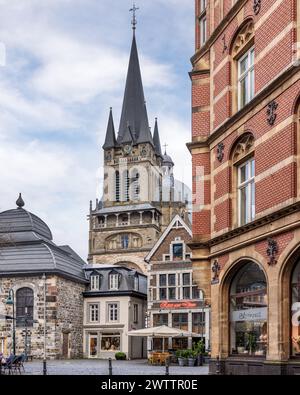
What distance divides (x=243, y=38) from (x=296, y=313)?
7.10 meters

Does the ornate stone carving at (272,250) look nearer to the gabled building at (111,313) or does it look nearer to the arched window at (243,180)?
the arched window at (243,180)

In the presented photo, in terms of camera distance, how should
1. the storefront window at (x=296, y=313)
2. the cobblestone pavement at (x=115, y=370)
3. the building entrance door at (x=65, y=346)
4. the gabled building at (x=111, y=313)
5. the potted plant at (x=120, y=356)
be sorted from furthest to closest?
the gabled building at (x=111, y=313)
the potted plant at (x=120, y=356)
the building entrance door at (x=65, y=346)
the cobblestone pavement at (x=115, y=370)
the storefront window at (x=296, y=313)

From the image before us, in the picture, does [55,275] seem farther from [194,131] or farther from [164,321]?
[194,131]

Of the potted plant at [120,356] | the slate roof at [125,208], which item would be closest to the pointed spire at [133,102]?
the slate roof at [125,208]

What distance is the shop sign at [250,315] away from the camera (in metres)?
15.0

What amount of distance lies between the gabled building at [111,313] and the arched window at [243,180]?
34.6 meters

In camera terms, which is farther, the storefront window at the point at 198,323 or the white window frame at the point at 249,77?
the storefront window at the point at 198,323

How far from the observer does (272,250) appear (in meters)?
14.4

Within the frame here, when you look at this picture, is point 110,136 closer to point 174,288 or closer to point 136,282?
point 136,282

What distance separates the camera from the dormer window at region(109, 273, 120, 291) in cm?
5149

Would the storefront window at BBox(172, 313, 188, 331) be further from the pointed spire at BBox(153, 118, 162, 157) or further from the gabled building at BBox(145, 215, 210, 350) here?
the pointed spire at BBox(153, 118, 162, 157)

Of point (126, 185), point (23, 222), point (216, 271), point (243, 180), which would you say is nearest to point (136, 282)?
point (23, 222)
